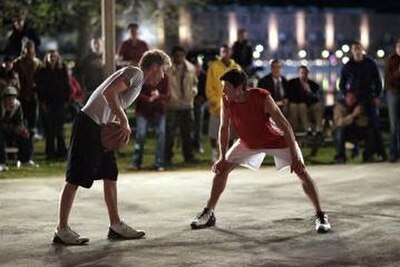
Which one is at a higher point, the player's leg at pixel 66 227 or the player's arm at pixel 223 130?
the player's arm at pixel 223 130

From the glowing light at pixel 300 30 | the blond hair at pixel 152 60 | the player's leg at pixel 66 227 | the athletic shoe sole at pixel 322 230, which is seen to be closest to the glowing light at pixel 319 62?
the glowing light at pixel 300 30

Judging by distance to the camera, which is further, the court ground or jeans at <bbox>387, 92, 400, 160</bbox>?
jeans at <bbox>387, 92, 400, 160</bbox>

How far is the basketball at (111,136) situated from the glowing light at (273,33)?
259 ft

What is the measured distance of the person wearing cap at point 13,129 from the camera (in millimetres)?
14769

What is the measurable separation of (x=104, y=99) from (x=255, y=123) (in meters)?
1.62

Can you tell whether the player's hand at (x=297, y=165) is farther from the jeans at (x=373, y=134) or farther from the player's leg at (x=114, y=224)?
the jeans at (x=373, y=134)

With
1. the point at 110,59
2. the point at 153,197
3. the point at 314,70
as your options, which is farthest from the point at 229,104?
the point at 314,70

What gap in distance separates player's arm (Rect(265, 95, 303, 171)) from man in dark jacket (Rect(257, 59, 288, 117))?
703 cm

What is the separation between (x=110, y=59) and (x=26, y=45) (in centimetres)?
242

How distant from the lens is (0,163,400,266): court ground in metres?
7.82

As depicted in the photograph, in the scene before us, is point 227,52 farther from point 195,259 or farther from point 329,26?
point 329,26

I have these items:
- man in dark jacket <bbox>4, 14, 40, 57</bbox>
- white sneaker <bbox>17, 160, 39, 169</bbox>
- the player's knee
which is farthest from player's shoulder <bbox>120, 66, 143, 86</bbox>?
man in dark jacket <bbox>4, 14, 40, 57</bbox>

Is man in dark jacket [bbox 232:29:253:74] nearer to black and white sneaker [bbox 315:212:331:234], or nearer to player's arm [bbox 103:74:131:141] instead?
black and white sneaker [bbox 315:212:331:234]

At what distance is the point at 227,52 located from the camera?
1543 centimetres
